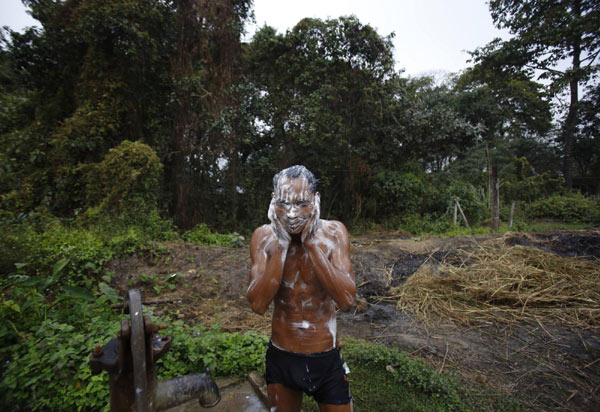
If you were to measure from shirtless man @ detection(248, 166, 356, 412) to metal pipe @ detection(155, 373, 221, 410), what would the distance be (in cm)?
101

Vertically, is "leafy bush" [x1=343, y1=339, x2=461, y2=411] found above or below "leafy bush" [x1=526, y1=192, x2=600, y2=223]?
below

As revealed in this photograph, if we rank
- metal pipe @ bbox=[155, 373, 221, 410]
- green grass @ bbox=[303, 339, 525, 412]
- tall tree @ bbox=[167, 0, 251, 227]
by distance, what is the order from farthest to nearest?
tall tree @ bbox=[167, 0, 251, 227]
green grass @ bbox=[303, 339, 525, 412]
metal pipe @ bbox=[155, 373, 221, 410]

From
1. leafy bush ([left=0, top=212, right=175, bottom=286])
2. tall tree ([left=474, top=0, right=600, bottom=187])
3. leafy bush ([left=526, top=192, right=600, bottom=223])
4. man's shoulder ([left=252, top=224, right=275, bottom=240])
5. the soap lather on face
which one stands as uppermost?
tall tree ([left=474, top=0, right=600, bottom=187])

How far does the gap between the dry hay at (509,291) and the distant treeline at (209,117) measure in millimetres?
5703

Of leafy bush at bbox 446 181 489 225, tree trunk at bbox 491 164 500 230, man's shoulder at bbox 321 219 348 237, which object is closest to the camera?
man's shoulder at bbox 321 219 348 237

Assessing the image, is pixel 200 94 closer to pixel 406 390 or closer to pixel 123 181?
pixel 123 181

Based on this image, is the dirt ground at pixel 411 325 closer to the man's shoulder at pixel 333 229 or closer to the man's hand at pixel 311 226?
the man's shoulder at pixel 333 229

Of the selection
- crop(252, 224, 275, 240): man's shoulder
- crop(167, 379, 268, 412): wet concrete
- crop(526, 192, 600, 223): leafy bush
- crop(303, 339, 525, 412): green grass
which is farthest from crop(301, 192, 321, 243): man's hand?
crop(526, 192, 600, 223): leafy bush

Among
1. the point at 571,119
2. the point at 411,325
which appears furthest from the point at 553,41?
the point at 411,325

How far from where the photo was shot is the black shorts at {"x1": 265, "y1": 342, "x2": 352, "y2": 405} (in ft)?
5.14

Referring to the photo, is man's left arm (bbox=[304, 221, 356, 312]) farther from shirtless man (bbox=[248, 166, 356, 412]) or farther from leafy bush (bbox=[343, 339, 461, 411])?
leafy bush (bbox=[343, 339, 461, 411])

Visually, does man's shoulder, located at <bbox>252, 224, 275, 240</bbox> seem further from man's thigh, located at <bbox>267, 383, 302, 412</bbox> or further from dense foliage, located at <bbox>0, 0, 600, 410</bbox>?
dense foliage, located at <bbox>0, 0, 600, 410</bbox>

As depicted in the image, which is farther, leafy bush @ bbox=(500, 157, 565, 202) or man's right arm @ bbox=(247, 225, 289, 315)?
leafy bush @ bbox=(500, 157, 565, 202)

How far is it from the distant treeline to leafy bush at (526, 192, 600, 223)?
3.54m
